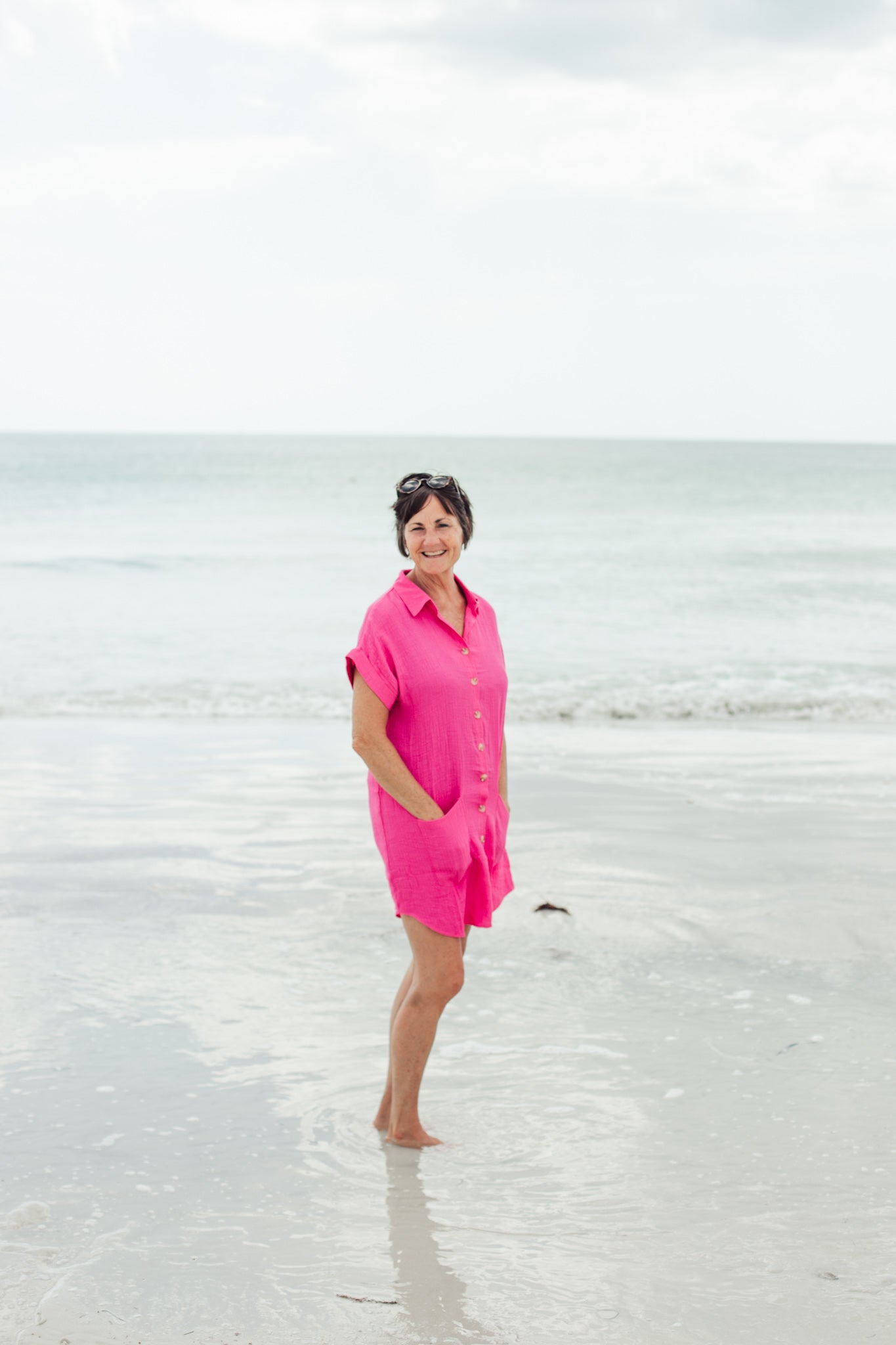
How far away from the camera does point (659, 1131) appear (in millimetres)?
3516

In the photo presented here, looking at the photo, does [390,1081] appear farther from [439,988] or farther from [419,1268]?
[419,1268]

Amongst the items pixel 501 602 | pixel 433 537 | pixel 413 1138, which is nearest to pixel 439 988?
pixel 413 1138

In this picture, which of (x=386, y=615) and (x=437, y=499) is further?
(x=437, y=499)

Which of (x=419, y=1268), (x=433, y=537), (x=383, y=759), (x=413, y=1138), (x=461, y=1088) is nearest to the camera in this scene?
(x=419, y=1268)

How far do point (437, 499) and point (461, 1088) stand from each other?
1.92m

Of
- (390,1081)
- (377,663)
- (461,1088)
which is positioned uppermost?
(377,663)

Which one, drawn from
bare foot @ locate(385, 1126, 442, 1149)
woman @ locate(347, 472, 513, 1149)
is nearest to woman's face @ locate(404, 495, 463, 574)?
woman @ locate(347, 472, 513, 1149)

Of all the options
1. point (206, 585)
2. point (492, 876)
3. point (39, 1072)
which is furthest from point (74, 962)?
point (206, 585)

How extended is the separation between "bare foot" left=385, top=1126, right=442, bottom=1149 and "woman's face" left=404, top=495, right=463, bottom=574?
1.63 m

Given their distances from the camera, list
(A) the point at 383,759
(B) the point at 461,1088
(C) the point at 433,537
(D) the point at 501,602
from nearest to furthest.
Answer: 1. (A) the point at 383,759
2. (C) the point at 433,537
3. (B) the point at 461,1088
4. (D) the point at 501,602

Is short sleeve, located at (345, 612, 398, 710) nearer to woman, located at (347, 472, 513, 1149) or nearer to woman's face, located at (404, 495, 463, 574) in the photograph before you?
woman, located at (347, 472, 513, 1149)

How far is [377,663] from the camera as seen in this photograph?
3.13 metres

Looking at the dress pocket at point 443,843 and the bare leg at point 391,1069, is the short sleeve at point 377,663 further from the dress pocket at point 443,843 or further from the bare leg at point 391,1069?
the bare leg at point 391,1069

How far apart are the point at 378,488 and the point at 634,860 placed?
62.3 m
